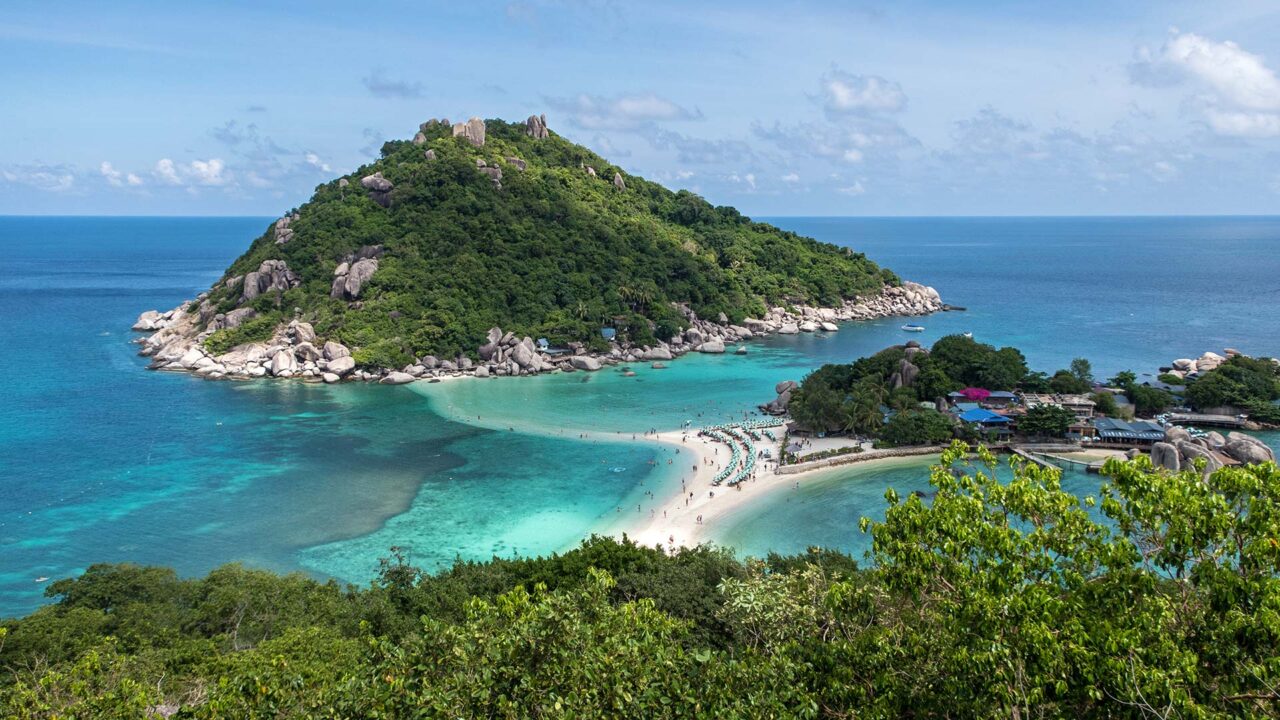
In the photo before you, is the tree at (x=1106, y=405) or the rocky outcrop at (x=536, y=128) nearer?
the tree at (x=1106, y=405)

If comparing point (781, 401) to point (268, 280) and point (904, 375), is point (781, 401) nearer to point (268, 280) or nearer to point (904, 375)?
point (904, 375)

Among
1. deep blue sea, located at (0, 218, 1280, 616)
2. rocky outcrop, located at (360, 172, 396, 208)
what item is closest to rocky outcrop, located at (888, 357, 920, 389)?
deep blue sea, located at (0, 218, 1280, 616)

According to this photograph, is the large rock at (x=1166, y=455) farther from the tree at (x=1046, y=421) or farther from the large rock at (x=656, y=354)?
the large rock at (x=656, y=354)

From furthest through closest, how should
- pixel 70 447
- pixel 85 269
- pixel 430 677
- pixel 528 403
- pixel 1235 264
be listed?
pixel 1235 264 < pixel 85 269 < pixel 528 403 < pixel 70 447 < pixel 430 677

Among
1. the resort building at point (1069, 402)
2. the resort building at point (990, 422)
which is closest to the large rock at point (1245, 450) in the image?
the resort building at point (1069, 402)

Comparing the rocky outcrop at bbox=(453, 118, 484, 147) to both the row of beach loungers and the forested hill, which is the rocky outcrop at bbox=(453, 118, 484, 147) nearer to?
the forested hill

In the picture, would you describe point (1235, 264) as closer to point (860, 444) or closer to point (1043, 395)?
point (1043, 395)

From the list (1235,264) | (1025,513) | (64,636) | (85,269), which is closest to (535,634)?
(1025,513)
